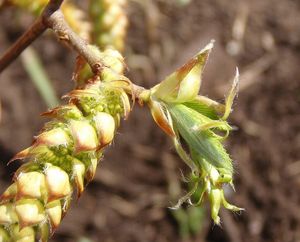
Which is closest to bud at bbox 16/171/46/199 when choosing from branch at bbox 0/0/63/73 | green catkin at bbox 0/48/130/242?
green catkin at bbox 0/48/130/242

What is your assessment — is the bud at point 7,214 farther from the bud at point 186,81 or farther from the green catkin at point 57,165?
the bud at point 186,81

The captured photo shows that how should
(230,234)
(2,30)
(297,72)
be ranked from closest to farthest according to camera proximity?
(230,234) < (2,30) < (297,72)

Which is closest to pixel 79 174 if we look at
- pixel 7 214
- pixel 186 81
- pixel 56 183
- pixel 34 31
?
pixel 56 183

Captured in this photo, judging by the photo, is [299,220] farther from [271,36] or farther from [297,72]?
[271,36]

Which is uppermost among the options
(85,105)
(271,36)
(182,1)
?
(85,105)

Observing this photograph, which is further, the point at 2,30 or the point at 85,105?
the point at 2,30

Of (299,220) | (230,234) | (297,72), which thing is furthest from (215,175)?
(297,72)

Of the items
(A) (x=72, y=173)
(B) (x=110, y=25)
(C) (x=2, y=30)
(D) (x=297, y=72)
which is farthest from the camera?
(D) (x=297, y=72)
